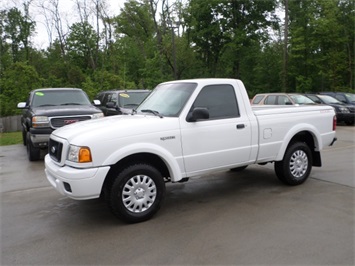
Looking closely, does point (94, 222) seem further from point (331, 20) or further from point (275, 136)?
point (331, 20)

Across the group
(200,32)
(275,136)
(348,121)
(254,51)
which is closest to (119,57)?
(200,32)

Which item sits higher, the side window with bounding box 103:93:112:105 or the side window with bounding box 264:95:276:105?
the side window with bounding box 103:93:112:105

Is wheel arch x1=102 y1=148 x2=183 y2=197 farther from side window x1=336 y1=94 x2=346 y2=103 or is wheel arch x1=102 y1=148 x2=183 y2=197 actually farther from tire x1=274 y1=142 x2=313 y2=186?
side window x1=336 y1=94 x2=346 y2=103

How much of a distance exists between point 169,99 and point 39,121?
490cm

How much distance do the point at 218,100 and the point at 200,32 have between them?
30.9 meters

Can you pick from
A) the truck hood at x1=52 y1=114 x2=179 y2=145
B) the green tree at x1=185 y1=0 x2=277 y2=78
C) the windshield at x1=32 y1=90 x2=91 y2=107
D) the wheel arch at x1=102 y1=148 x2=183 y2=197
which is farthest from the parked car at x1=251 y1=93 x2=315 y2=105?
the green tree at x1=185 y1=0 x2=277 y2=78

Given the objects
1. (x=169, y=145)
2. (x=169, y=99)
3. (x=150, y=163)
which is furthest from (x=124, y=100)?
(x=169, y=145)

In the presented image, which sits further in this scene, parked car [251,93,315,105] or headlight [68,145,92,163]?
parked car [251,93,315,105]

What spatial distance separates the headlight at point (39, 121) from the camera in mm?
8797

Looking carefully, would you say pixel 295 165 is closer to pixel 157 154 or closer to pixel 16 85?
pixel 157 154

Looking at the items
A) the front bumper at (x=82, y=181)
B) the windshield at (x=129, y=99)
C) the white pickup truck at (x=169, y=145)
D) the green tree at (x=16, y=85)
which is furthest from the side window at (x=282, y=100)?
the green tree at (x=16, y=85)

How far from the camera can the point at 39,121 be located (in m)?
8.81

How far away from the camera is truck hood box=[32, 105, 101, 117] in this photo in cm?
898

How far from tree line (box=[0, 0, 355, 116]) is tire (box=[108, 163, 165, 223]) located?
19973 mm
